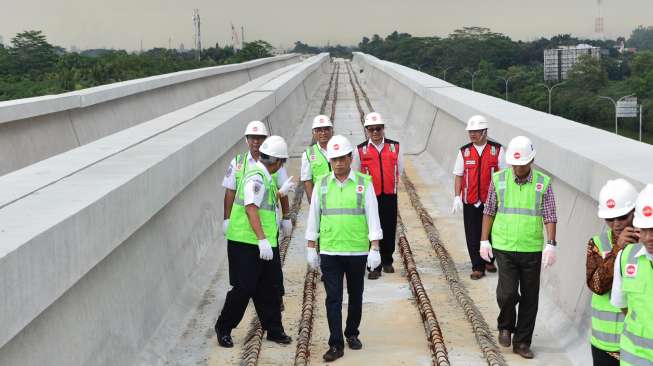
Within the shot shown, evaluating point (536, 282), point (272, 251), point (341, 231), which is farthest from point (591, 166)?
point (272, 251)

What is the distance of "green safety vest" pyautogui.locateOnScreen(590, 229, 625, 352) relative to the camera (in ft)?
20.0

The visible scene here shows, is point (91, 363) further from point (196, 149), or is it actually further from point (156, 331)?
point (196, 149)

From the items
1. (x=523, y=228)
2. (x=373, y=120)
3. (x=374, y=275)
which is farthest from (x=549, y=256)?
(x=373, y=120)

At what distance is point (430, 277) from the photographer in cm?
1147

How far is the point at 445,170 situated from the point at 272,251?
1072cm

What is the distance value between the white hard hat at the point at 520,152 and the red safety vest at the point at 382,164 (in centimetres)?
324

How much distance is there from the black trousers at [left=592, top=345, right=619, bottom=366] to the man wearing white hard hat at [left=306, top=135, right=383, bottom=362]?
2.59 m

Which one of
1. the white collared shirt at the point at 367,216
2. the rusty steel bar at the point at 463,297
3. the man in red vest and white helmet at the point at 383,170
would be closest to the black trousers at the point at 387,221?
the man in red vest and white helmet at the point at 383,170

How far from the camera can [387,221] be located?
38.7 ft

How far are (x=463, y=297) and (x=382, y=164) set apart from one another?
2.01 meters

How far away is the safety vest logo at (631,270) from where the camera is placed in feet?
17.9

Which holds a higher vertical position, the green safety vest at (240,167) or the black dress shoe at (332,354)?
the green safety vest at (240,167)

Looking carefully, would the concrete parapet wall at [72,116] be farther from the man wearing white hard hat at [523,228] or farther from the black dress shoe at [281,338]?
the man wearing white hard hat at [523,228]

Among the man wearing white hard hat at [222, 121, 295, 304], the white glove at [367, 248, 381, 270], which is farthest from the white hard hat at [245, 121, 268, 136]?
the white glove at [367, 248, 381, 270]
